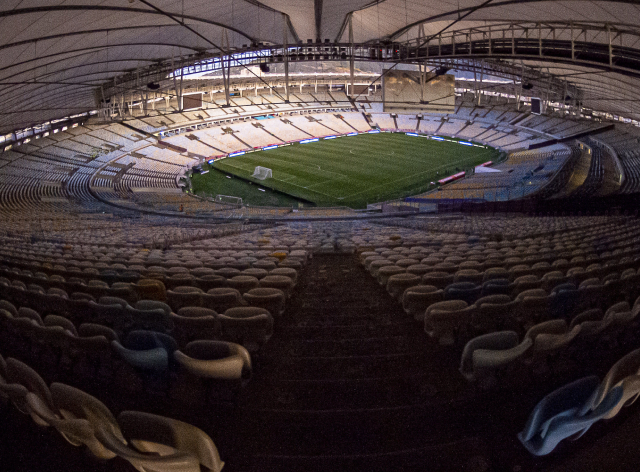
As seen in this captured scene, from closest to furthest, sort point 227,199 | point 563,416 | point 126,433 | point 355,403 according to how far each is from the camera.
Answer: point 126,433 < point 563,416 < point 355,403 < point 227,199

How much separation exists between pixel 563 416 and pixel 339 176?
4022 centimetres

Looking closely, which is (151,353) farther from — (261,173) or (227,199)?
(261,173)

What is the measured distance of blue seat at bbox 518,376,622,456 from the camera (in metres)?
2.82

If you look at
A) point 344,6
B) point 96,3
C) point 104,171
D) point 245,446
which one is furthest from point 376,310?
point 104,171

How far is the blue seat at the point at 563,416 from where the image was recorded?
2.82 m

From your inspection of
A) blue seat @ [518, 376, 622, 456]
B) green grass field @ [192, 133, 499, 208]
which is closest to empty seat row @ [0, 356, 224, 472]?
blue seat @ [518, 376, 622, 456]

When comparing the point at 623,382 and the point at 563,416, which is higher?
the point at 623,382

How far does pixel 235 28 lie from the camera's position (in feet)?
77.6

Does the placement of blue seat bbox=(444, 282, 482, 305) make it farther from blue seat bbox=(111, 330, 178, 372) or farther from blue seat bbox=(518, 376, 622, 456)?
blue seat bbox=(111, 330, 178, 372)

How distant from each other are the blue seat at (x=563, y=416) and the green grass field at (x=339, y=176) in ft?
105

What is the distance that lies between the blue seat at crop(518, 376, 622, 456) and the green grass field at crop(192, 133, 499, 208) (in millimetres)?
32070

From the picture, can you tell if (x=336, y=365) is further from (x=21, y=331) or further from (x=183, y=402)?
(x=21, y=331)

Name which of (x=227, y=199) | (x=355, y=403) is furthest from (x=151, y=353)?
(x=227, y=199)

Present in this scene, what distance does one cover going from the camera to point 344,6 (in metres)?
21.2
